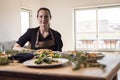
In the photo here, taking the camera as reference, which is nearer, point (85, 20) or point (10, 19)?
point (10, 19)

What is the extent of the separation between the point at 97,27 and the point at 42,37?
4163 millimetres

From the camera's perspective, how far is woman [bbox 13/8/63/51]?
2168 mm

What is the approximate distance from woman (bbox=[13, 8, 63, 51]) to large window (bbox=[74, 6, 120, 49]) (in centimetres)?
401

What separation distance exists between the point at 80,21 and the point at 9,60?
5.17 meters

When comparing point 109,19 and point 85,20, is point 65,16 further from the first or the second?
point 109,19

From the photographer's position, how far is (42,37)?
221 cm

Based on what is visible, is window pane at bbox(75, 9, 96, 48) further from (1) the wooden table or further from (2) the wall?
(1) the wooden table

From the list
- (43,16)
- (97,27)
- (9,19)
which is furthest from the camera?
(97,27)

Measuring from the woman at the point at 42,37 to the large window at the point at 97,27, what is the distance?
4.01m

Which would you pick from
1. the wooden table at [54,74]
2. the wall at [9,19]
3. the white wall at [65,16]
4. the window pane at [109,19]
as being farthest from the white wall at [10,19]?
the wooden table at [54,74]

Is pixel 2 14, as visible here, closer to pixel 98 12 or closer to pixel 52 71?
pixel 98 12

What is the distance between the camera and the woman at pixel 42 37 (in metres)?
2.17

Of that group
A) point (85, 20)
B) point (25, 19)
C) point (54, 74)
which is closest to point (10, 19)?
point (25, 19)

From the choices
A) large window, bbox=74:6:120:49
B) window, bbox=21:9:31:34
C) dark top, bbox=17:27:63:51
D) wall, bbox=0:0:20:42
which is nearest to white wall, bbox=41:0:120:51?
large window, bbox=74:6:120:49
